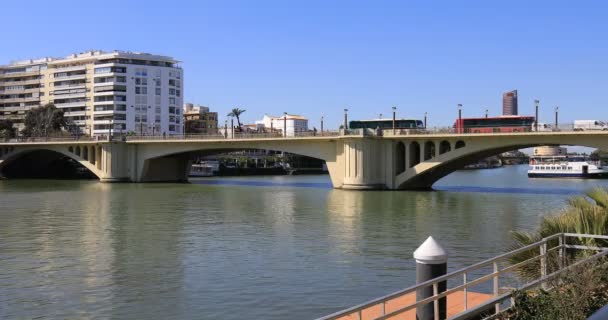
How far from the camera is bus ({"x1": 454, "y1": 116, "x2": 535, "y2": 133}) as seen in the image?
204 ft

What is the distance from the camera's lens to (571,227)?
1334 centimetres

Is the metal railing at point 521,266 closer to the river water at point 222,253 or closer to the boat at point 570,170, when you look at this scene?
the river water at point 222,253

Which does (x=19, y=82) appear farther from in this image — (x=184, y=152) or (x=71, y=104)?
(x=184, y=152)

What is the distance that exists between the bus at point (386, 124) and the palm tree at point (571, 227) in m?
59.8

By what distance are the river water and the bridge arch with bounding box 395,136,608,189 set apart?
10590 mm

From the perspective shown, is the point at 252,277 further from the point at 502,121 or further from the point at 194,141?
the point at 194,141

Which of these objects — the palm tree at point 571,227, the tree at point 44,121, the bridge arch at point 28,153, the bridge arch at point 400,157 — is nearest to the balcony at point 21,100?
the tree at point 44,121

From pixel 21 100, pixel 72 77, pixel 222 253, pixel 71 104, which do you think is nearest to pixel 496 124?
pixel 222 253

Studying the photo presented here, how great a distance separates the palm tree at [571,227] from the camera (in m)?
12.9

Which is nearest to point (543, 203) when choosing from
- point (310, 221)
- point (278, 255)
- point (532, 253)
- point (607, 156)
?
point (310, 221)

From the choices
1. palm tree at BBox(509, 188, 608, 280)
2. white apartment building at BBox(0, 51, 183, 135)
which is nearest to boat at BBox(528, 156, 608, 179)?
white apartment building at BBox(0, 51, 183, 135)

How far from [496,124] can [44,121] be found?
101 metres

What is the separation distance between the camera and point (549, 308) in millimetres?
9852

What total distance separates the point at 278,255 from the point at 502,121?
163 feet
